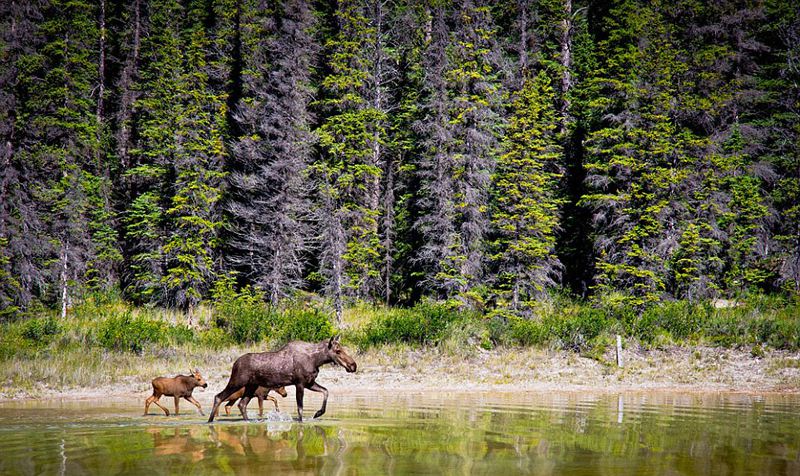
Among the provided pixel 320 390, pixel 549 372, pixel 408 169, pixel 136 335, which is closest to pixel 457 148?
pixel 408 169

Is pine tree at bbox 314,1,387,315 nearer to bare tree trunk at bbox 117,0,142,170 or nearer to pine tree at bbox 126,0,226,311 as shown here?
pine tree at bbox 126,0,226,311

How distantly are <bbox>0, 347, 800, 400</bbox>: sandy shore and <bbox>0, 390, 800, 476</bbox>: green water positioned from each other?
616cm

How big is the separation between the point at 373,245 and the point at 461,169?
24.0 ft

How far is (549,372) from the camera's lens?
2697 centimetres

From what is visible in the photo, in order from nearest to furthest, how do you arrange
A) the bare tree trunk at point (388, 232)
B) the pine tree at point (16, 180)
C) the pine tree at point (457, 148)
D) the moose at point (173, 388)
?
the moose at point (173, 388) → the pine tree at point (16, 180) → the pine tree at point (457, 148) → the bare tree trunk at point (388, 232)

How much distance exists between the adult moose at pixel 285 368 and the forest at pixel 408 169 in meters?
19.9

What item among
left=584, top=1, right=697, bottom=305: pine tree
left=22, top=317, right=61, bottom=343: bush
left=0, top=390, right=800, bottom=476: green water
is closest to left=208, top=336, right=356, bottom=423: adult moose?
left=0, top=390, right=800, bottom=476: green water

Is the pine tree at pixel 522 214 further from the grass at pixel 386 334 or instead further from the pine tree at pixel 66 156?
the pine tree at pixel 66 156

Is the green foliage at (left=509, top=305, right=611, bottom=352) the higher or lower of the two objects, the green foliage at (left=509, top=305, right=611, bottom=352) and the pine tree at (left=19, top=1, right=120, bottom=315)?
the lower

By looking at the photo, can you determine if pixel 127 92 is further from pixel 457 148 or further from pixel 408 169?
pixel 457 148

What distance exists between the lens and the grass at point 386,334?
25.8m

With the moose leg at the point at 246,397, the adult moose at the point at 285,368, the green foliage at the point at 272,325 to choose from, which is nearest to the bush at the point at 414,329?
the green foliage at the point at 272,325

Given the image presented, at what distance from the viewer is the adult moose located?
14.8 meters

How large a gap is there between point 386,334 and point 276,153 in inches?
517
